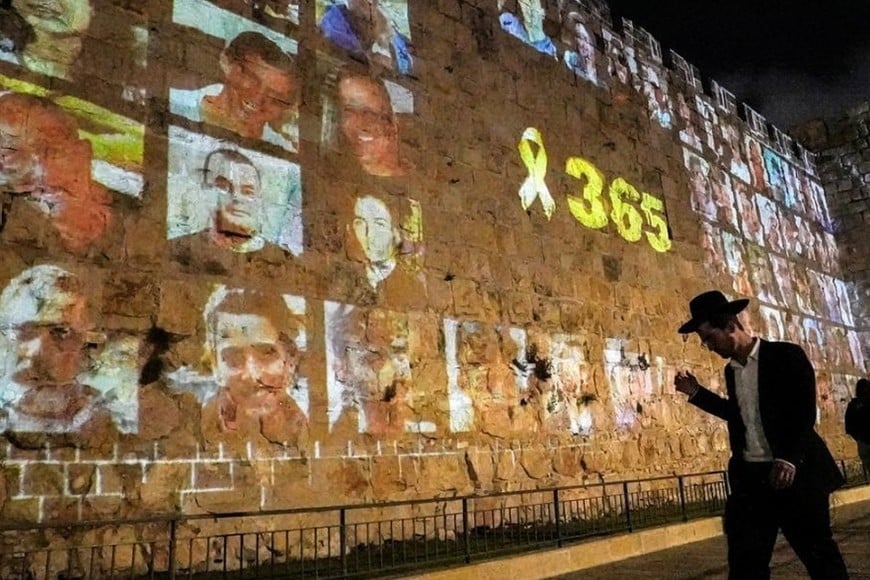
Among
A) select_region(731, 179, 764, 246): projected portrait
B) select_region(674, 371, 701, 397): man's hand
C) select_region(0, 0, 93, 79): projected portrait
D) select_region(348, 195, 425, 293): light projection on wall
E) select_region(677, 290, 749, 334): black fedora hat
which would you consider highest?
select_region(731, 179, 764, 246): projected portrait

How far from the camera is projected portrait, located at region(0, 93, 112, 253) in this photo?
5270mm

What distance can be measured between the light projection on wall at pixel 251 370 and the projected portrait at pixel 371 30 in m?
3.01

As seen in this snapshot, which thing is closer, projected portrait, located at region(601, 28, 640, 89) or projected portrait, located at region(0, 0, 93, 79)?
projected portrait, located at region(0, 0, 93, 79)

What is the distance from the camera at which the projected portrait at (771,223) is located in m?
15.5

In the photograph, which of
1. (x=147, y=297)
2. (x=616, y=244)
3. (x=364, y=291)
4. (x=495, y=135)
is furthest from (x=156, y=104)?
(x=616, y=244)

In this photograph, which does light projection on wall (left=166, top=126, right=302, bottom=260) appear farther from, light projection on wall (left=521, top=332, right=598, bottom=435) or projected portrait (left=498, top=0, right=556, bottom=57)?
projected portrait (left=498, top=0, right=556, bottom=57)

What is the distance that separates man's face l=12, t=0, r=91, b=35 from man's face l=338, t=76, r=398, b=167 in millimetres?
2517

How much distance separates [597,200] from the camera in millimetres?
10742

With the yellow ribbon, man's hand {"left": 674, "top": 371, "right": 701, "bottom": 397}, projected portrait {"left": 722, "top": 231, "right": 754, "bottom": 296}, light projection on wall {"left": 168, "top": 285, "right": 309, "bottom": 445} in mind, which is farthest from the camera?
projected portrait {"left": 722, "top": 231, "right": 754, "bottom": 296}

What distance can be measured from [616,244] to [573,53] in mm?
3048

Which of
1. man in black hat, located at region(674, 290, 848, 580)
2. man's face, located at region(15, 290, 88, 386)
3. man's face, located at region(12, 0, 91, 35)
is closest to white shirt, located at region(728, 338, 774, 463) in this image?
man in black hat, located at region(674, 290, 848, 580)

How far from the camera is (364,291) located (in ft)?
23.5

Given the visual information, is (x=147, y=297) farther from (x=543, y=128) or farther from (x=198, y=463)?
(x=543, y=128)

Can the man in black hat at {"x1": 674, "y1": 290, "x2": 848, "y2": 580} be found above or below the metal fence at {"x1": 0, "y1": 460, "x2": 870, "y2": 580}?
above
